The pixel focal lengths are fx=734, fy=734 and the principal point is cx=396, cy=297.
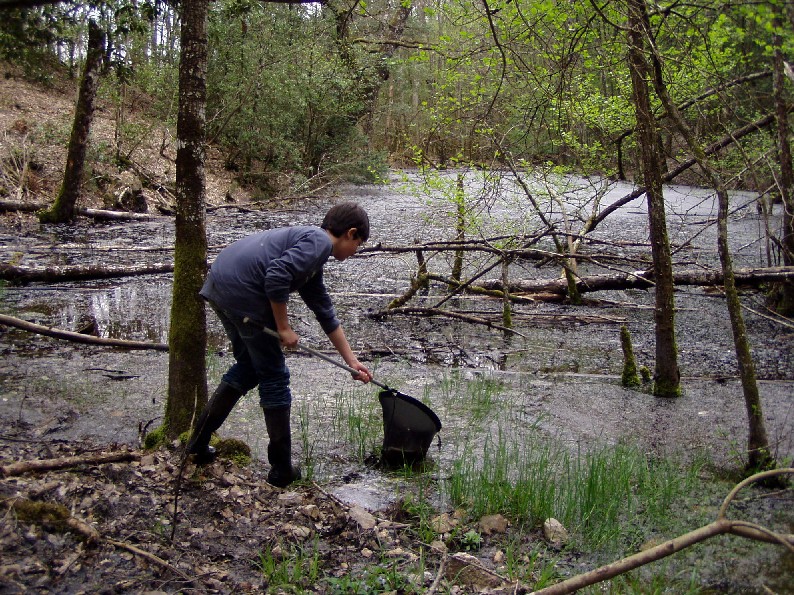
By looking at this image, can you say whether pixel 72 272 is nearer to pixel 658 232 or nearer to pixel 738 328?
pixel 658 232

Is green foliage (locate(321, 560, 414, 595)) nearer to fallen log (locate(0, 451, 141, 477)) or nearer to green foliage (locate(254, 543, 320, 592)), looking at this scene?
green foliage (locate(254, 543, 320, 592))

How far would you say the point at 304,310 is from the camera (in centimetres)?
988

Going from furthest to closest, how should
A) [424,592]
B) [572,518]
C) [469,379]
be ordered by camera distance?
1. [469,379]
2. [572,518]
3. [424,592]

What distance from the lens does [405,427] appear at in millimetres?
4598

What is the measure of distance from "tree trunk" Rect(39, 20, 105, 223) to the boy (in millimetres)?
11285

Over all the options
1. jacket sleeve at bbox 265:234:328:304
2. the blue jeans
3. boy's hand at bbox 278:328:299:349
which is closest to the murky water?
the blue jeans

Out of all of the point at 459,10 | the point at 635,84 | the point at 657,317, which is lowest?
the point at 657,317

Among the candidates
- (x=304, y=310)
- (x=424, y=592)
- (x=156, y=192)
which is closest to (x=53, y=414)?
(x=424, y=592)

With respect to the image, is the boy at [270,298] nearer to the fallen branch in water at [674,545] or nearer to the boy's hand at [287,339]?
the boy's hand at [287,339]

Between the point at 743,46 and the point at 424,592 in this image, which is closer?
the point at 424,592

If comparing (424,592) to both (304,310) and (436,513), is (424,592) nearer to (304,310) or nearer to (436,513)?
(436,513)

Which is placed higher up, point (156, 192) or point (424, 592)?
point (156, 192)

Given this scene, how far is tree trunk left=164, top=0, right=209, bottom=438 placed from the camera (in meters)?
4.15

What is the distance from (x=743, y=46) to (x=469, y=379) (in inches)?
272
